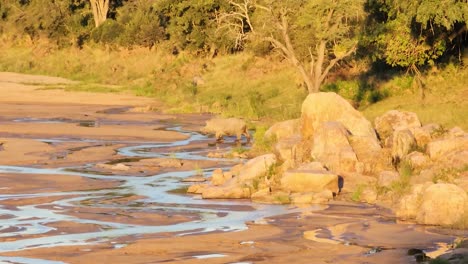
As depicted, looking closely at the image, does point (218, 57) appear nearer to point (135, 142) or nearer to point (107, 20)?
point (107, 20)

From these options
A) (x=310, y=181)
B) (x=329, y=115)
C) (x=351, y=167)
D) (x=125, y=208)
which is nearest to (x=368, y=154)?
(x=351, y=167)

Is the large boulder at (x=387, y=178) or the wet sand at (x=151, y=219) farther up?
the large boulder at (x=387, y=178)

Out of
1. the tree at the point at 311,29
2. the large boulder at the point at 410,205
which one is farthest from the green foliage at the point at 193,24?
the large boulder at the point at 410,205

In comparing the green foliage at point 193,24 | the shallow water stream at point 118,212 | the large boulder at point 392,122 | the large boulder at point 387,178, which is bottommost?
the shallow water stream at point 118,212

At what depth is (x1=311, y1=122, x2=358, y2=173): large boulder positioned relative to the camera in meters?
22.2

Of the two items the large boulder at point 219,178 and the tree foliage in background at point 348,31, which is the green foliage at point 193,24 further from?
the large boulder at point 219,178

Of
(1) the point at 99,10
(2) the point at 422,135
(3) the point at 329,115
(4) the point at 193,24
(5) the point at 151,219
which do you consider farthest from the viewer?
(1) the point at 99,10

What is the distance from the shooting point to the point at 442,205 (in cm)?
1758

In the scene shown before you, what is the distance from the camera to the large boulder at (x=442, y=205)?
17.3 meters

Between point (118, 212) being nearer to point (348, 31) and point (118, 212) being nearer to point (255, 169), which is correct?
point (255, 169)

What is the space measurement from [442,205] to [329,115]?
25.7 ft

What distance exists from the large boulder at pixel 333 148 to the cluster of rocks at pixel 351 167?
0.07ft

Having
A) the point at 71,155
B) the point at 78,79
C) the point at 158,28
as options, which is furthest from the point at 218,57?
the point at 71,155

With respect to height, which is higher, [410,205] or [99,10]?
[99,10]
